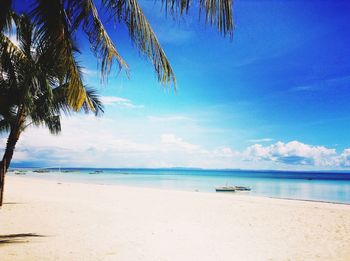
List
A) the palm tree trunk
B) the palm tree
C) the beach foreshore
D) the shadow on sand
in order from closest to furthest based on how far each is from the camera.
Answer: the palm tree
the beach foreshore
the shadow on sand
the palm tree trunk

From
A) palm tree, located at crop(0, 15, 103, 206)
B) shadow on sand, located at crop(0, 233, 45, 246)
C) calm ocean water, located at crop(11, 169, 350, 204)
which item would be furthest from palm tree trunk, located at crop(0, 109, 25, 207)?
calm ocean water, located at crop(11, 169, 350, 204)

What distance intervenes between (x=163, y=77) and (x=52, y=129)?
7637 mm

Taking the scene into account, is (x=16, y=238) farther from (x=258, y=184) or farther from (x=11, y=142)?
(x=258, y=184)

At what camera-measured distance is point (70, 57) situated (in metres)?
3.39

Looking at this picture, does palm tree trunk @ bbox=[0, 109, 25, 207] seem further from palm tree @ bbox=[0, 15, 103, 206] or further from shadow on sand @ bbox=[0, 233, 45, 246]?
shadow on sand @ bbox=[0, 233, 45, 246]

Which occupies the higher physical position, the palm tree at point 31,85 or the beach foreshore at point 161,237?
the palm tree at point 31,85

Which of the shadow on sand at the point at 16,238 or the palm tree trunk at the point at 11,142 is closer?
the shadow on sand at the point at 16,238

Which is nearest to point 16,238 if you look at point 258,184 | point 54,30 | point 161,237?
point 161,237

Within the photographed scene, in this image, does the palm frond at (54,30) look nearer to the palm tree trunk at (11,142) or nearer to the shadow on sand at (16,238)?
the shadow on sand at (16,238)

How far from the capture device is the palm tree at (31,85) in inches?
143

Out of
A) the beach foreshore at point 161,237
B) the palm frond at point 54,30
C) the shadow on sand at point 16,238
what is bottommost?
the beach foreshore at point 161,237

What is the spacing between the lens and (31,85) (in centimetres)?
600

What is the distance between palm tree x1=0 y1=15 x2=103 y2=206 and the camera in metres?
3.63

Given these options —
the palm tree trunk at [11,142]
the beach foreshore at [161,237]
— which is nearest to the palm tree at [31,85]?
the palm tree trunk at [11,142]
